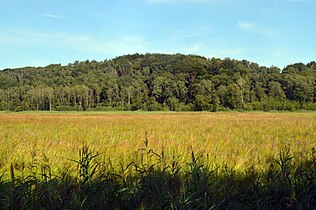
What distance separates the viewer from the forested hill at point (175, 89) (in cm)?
9512

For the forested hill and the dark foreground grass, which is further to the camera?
the forested hill

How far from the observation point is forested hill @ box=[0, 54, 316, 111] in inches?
3745

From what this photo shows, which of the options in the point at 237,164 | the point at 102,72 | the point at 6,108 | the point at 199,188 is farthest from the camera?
the point at 102,72

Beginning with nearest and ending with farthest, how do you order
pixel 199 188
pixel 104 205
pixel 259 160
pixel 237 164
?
1. pixel 104 205
2. pixel 199 188
3. pixel 237 164
4. pixel 259 160

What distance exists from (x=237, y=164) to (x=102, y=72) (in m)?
155

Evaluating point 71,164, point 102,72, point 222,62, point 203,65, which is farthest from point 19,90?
point 71,164

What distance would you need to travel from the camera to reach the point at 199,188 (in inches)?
131

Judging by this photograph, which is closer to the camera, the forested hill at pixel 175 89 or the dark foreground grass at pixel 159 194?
the dark foreground grass at pixel 159 194

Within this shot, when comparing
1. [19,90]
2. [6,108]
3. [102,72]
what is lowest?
[6,108]

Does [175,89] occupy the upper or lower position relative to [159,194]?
upper

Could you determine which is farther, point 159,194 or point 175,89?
point 175,89

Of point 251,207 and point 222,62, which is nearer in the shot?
point 251,207

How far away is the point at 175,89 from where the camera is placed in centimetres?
11362

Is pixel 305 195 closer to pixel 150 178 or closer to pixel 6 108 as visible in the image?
pixel 150 178
